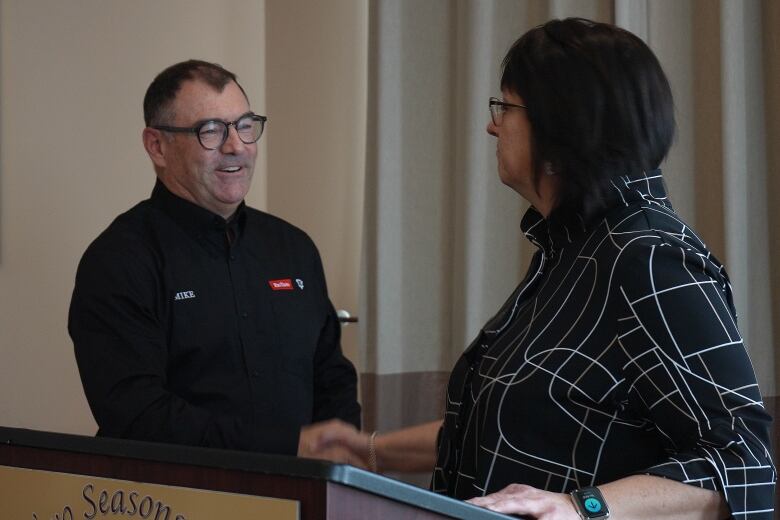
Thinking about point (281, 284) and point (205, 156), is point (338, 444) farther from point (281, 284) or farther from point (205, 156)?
point (205, 156)

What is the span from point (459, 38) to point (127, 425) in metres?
1.67

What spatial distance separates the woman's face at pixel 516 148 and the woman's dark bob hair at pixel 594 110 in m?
0.03

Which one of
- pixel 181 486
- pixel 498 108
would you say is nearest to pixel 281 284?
pixel 498 108

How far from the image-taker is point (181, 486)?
1.03m

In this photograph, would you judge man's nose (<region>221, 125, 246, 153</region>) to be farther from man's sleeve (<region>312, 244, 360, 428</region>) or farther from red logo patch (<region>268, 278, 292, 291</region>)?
man's sleeve (<region>312, 244, 360, 428</region>)

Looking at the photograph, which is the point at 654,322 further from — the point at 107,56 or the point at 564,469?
the point at 107,56

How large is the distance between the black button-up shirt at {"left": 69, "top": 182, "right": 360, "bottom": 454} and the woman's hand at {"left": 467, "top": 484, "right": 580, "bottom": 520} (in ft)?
3.36

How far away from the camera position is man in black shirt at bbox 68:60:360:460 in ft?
7.29

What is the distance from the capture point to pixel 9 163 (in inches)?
120

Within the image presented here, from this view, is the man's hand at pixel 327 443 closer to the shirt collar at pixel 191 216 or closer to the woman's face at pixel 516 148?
the shirt collar at pixel 191 216

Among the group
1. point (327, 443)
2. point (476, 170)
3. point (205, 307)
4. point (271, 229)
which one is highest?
point (476, 170)

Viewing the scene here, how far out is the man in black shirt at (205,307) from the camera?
7.29ft

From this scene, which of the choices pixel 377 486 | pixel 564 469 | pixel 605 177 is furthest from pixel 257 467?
pixel 605 177

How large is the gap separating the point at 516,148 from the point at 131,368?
1.04 metres
